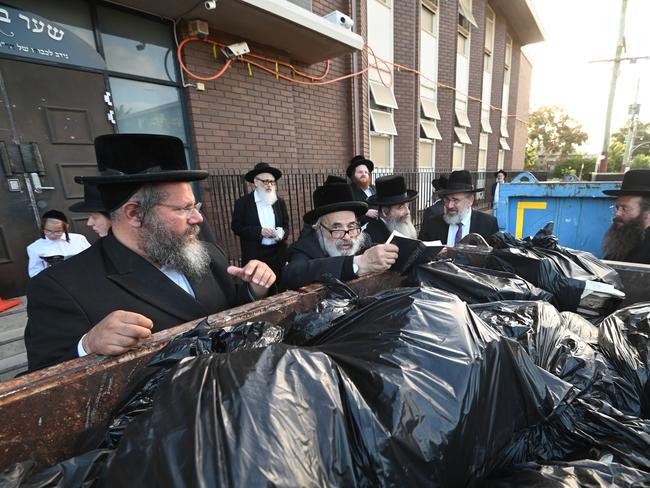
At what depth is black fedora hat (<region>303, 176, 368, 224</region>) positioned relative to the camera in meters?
2.60

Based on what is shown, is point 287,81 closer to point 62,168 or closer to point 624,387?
point 62,168

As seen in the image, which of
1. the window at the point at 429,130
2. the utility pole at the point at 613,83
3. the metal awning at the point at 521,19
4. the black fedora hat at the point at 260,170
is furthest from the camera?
the utility pole at the point at 613,83

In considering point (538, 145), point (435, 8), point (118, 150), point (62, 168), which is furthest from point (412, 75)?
point (538, 145)

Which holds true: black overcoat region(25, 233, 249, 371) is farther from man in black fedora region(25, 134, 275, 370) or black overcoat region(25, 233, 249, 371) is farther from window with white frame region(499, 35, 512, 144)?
window with white frame region(499, 35, 512, 144)

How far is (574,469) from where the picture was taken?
0.82 m

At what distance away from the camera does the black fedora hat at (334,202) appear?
103 inches

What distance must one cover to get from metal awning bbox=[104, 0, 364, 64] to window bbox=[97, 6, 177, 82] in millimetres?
191

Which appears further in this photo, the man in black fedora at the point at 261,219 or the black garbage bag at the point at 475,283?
the man in black fedora at the point at 261,219

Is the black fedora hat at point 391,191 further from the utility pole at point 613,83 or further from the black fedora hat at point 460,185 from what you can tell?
the utility pole at point 613,83

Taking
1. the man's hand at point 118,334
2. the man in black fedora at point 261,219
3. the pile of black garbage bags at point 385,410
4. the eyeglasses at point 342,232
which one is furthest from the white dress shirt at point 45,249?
the pile of black garbage bags at point 385,410

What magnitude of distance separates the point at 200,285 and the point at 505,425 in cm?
160

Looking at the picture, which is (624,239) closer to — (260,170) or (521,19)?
(260,170)

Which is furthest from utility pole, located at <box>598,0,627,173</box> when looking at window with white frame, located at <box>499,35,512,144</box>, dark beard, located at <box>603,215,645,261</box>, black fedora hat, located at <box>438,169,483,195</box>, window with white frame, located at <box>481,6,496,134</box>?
black fedora hat, located at <box>438,169,483,195</box>

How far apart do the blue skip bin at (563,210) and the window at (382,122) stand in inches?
189
